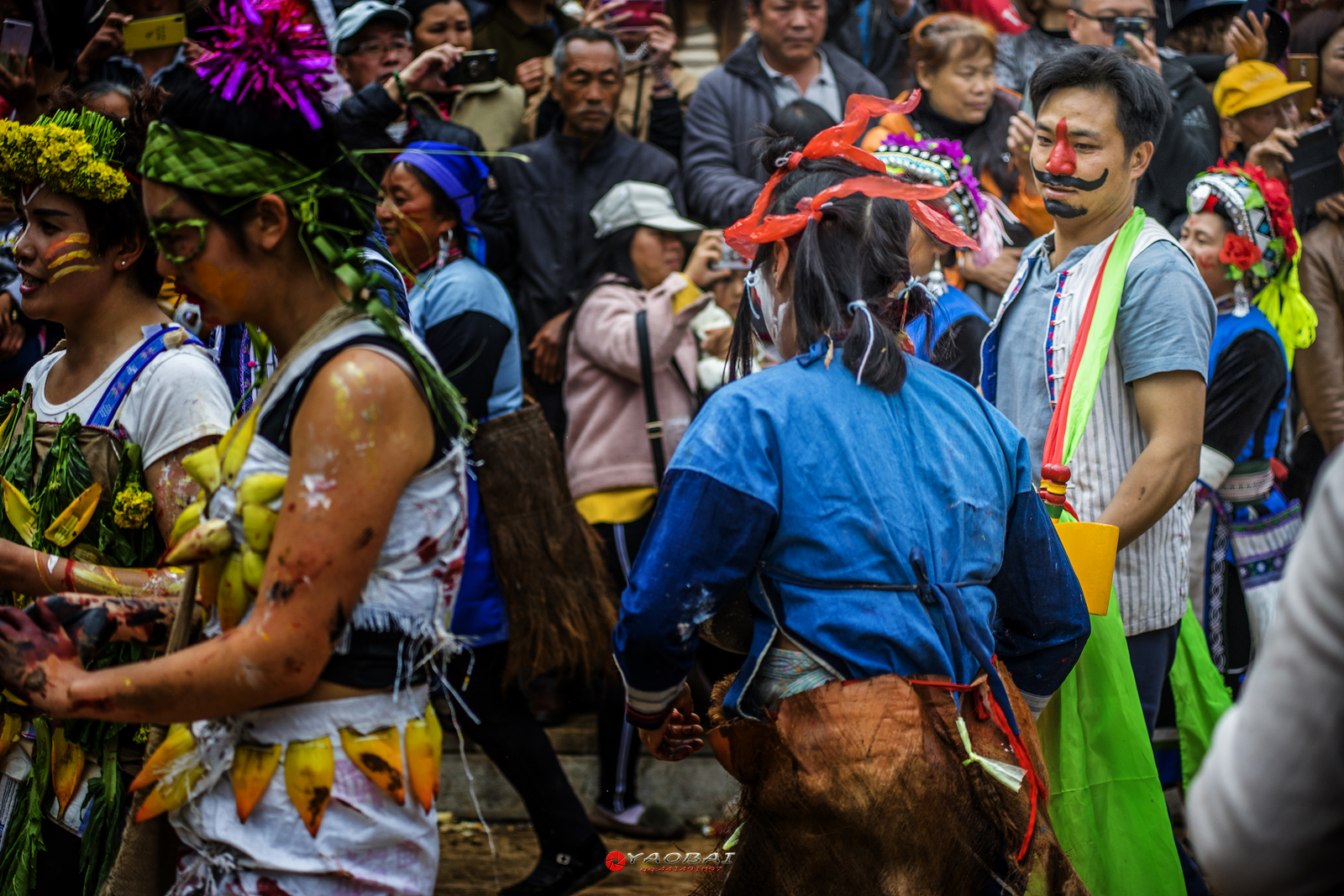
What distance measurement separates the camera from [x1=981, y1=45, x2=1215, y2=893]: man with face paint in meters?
2.68

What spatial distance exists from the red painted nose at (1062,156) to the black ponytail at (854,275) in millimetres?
1091

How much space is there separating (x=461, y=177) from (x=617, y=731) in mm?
2245

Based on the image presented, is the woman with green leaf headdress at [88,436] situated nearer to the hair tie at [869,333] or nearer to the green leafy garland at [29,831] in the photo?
the green leafy garland at [29,831]

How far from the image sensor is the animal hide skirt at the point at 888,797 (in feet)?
6.04

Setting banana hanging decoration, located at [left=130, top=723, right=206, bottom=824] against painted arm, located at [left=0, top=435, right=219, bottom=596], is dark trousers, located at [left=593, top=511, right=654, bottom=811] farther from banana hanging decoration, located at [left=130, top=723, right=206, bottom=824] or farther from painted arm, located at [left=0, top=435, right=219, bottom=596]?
banana hanging decoration, located at [left=130, top=723, right=206, bottom=824]

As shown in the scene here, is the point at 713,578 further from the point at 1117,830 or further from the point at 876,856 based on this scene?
the point at 1117,830

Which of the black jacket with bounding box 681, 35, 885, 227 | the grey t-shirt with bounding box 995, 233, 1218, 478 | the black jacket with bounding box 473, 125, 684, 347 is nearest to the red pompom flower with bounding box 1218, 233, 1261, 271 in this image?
the grey t-shirt with bounding box 995, 233, 1218, 478

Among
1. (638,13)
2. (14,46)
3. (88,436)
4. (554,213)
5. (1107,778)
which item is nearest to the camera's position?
(88,436)

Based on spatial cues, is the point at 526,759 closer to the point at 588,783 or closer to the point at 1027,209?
the point at 588,783

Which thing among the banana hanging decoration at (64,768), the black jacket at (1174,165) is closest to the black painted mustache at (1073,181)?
the black jacket at (1174,165)

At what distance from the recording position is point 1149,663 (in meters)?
2.96

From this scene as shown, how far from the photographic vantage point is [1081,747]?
2.69m

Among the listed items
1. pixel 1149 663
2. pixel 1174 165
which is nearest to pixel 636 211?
pixel 1174 165

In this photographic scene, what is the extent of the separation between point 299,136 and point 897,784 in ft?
4.64
